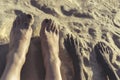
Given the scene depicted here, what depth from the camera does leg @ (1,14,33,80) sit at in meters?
2.92

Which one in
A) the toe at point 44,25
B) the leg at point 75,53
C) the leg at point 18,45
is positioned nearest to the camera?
the leg at point 18,45

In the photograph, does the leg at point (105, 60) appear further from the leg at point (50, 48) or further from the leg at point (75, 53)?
the leg at point (50, 48)

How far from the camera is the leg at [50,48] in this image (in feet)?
9.84

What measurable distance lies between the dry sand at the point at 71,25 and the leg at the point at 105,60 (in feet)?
0.17

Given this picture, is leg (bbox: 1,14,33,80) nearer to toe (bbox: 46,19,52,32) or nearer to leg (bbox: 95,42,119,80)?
toe (bbox: 46,19,52,32)

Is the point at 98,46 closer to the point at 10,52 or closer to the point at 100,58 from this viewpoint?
the point at 100,58

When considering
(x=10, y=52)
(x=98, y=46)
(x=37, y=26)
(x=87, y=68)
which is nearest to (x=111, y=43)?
(x=98, y=46)

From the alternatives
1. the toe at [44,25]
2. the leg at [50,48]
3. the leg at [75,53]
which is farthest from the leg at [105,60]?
the toe at [44,25]

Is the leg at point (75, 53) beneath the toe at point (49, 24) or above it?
beneath

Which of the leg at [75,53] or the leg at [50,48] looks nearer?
the leg at [50,48]

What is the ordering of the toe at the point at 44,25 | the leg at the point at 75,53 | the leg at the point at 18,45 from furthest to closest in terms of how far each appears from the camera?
1. the toe at the point at 44,25
2. the leg at the point at 75,53
3. the leg at the point at 18,45

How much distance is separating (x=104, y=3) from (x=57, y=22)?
2.28 ft

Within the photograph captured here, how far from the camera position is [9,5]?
3637 millimetres

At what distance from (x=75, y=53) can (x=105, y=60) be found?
11.7 inches
